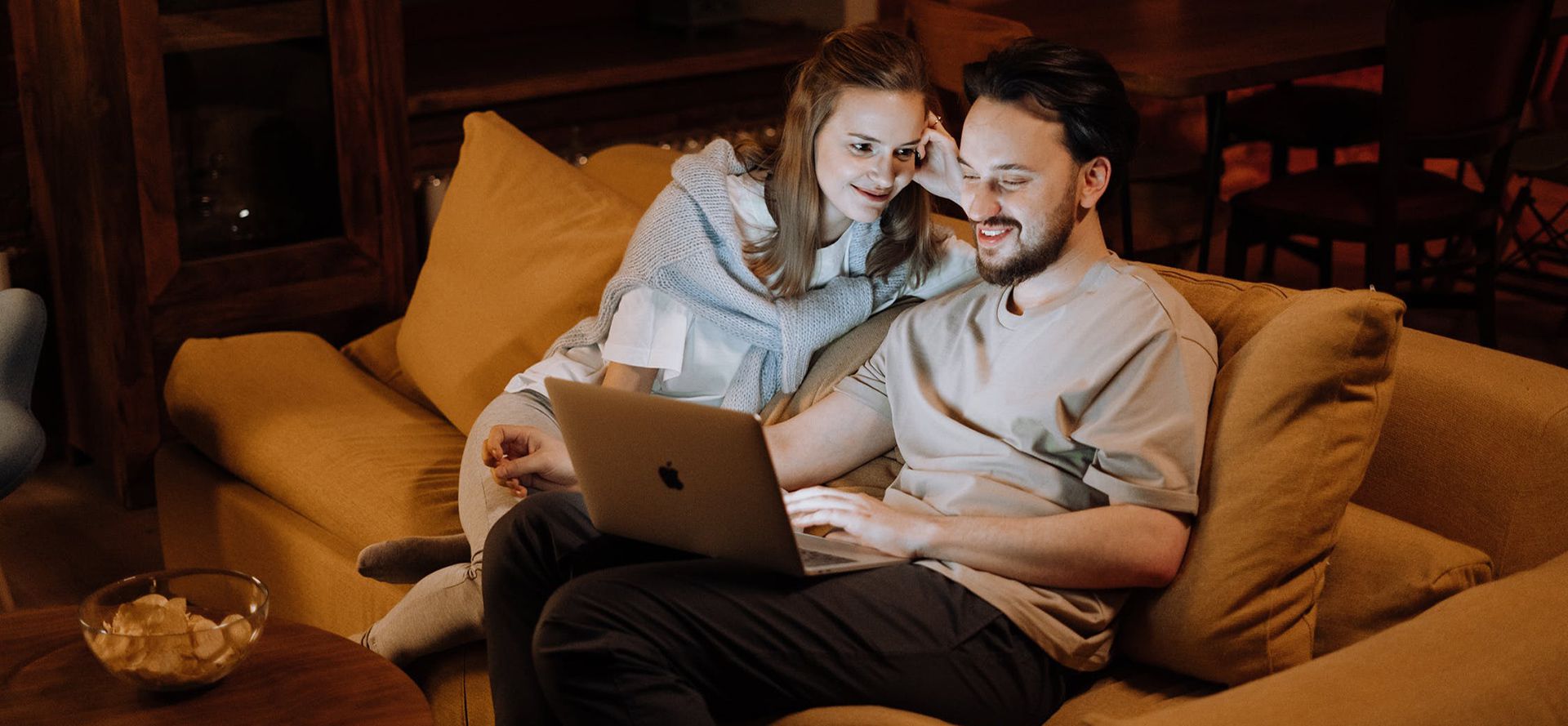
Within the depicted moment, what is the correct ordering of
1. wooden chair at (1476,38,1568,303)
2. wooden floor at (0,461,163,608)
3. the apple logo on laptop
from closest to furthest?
the apple logo on laptop → wooden floor at (0,461,163,608) → wooden chair at (1476,38,1568,303)

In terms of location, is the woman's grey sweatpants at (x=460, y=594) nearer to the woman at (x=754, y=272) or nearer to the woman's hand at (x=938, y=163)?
the woman at (x=754, y=272)

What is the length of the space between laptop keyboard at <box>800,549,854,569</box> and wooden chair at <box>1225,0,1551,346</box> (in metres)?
2.13

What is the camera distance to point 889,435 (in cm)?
206

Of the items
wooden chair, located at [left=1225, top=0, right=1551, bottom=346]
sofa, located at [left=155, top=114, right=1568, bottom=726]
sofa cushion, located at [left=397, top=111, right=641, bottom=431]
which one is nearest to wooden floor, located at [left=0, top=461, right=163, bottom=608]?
sofa, located at [left=155, top=114, right=1568, bottom=726]

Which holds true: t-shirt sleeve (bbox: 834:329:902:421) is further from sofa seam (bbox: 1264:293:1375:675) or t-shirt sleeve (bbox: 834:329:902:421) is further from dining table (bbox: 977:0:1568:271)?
dining table (bbox: 977:0:1568:271)

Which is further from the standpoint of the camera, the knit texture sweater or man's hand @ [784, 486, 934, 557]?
the knit texture sweater

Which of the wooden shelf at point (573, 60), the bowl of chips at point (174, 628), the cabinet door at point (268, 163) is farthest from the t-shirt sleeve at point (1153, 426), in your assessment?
the wooden shelf at point (573, 60)

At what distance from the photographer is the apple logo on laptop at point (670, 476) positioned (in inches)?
62.9

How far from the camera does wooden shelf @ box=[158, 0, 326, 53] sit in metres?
3.09

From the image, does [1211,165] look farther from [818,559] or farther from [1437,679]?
[1437,679]

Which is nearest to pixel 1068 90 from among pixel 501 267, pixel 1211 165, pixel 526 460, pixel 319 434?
pixel 526 460

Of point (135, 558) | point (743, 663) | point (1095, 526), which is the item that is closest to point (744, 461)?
point (743, 663)

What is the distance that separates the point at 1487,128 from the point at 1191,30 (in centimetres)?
72

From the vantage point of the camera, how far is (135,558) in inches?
119
